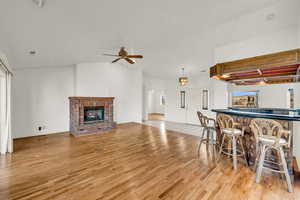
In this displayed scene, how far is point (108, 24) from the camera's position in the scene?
259cm

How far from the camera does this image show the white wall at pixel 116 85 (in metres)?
5.33

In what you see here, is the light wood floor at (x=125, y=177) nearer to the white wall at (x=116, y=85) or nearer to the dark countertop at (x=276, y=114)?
the dark countertop at (x=276, y=114)

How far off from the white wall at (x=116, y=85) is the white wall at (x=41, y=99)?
55cm

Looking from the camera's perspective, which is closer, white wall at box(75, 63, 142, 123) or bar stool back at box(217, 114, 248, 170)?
bar stool back at box(217, 114, 248, 170)

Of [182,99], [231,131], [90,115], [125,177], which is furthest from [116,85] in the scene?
[231,131]

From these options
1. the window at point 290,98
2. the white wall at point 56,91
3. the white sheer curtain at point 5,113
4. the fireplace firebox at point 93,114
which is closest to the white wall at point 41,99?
the white wall at point 56,91

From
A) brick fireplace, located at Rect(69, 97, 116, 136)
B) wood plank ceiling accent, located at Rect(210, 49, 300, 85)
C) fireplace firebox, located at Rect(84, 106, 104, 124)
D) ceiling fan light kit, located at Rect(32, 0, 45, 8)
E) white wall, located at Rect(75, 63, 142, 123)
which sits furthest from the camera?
white wall, located at Rect(75, 63, 142, 123)

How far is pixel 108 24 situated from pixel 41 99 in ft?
13.1

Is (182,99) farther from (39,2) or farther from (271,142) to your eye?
(39,2)

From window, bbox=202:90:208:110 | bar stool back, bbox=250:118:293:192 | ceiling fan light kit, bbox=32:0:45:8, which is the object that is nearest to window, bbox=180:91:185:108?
window, bbox=202:90:208:110

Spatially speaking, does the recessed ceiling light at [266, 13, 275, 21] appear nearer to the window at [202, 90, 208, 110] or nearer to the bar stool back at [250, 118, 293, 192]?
the bar stool back at [250, 118, 293, 192]

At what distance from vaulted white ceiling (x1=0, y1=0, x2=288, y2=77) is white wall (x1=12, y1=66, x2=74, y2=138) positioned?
712 mm

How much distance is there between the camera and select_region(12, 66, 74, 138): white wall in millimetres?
4227

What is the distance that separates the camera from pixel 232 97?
487 centimetres
